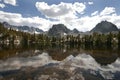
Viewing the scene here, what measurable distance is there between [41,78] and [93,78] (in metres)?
8.18

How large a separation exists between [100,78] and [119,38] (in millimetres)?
162203

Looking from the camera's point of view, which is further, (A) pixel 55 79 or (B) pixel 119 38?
(B) pixel 119 38

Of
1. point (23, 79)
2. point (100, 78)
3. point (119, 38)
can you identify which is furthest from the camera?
point (119, 38)

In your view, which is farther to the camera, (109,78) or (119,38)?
(119,38)

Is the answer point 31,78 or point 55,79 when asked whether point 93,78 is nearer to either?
point 55,79

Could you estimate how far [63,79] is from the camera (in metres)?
33.2

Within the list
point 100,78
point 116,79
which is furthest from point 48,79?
point 116,79

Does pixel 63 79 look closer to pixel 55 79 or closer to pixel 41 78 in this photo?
pixel 55 79

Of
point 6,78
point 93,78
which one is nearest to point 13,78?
point 6,78

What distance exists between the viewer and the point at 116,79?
34312 mm

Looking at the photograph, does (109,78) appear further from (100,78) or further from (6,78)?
(6,78)

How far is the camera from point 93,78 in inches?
1342

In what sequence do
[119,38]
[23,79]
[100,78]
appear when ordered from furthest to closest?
[119,38] → [100,78] → [23,79]

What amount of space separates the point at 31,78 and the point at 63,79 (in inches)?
195
